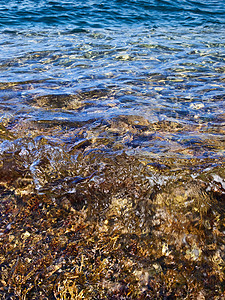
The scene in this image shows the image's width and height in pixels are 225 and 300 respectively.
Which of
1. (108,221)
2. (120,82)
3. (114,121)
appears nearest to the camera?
(108,221)

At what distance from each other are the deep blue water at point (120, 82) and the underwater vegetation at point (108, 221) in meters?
0.22

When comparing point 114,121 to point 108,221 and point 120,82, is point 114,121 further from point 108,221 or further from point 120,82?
point 120,82

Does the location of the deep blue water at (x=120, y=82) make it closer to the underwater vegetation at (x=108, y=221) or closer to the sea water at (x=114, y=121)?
the sea water at (x=114, y=121)

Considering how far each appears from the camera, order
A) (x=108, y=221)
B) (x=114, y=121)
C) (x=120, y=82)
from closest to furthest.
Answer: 1. (x=108, y=221)
2. (x=114, y=121)
3. (x=120, y=82)

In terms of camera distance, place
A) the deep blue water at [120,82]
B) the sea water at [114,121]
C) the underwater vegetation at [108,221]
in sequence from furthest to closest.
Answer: the deep blue water at [120,82]
the sea water at [114,121]
the underwater vegetation at [108,221]

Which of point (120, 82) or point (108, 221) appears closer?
point (108, 221)

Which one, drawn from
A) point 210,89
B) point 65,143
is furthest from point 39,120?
point 210,89

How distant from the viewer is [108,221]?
7.25 feet

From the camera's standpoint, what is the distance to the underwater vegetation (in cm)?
182

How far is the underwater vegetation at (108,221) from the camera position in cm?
182

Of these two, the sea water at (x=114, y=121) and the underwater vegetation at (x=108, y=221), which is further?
the sea water at (x=114, y=121)

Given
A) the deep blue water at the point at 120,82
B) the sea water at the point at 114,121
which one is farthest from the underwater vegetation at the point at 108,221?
the deep blue water at the point at 120,82

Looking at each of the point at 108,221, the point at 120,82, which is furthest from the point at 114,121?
the point at 120,82

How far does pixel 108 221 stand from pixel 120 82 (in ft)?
10.6
